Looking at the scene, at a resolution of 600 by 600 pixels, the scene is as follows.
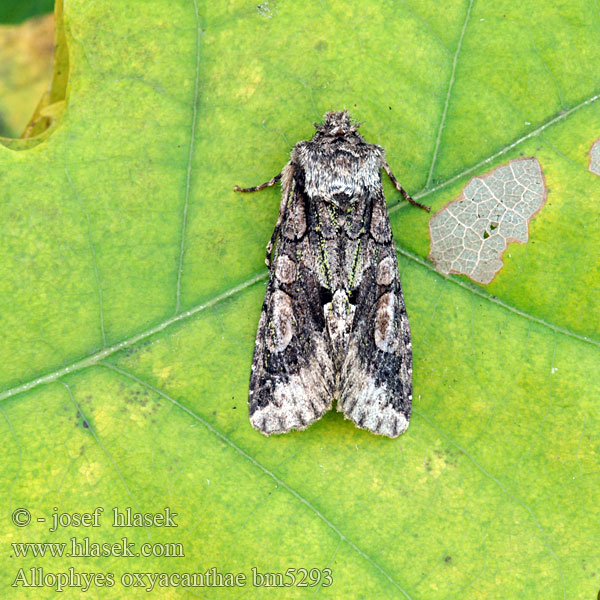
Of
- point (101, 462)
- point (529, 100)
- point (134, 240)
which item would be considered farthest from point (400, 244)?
point (101, 462)

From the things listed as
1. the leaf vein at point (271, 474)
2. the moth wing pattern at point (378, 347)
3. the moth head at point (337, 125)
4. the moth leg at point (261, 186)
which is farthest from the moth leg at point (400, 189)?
the leaf vein at point (271, 474)

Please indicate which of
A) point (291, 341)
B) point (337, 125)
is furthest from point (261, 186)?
point (291, 341)

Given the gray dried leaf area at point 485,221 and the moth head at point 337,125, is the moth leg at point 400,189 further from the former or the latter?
the moth head at point 337,125

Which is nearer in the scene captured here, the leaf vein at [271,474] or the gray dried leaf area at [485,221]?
the leaf vein at [271,474]

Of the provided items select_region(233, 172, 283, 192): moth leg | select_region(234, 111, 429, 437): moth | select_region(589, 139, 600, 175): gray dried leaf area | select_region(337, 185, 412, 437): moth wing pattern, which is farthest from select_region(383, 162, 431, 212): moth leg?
select_region(589, 139, 600, 175): gray dried leaf area

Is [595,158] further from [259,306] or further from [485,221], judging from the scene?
[259,306]

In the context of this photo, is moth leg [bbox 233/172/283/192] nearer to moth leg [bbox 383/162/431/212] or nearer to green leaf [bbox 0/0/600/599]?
green leaf [bbox 0/0/600/599]
